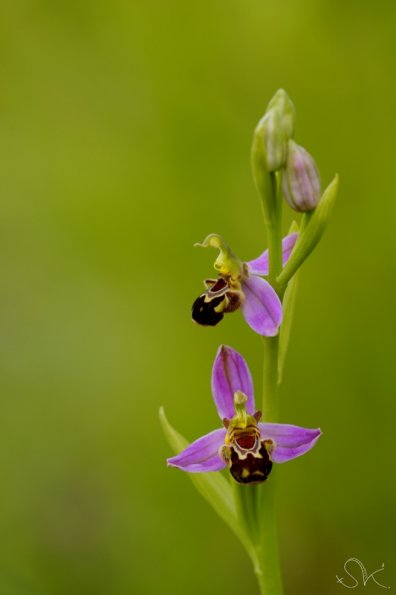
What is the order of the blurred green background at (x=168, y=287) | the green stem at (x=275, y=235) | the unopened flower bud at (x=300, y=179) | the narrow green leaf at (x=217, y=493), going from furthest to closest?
the blurred green background at (x=168, y=287) < the narrow green leaf at (x=217, y=493) < the green stem at (x=275, y=235) < the unopened flower bud at (x=300, y=179)

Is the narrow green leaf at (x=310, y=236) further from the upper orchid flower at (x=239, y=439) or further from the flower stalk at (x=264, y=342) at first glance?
the upper orchid flower at (x=239, y=439)

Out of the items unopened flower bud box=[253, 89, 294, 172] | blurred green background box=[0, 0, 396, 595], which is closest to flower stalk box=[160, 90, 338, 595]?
unopened flower bud box=[253, 89, 294, 172]

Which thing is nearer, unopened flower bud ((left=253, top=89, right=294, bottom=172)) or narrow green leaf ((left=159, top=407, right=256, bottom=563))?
unopened flower bud ((left=253, top=89, right=294, bottom=172))

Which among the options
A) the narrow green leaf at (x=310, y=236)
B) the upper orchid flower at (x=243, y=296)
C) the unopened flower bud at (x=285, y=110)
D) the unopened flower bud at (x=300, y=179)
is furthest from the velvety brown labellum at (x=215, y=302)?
the unopened flower bud at (x=285, y=110)

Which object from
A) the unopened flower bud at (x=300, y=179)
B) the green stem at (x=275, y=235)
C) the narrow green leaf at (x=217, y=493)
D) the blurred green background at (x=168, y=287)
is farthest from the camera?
the blurred green background at (x=168, y=287)

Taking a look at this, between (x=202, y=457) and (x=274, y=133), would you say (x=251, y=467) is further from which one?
(x=274, y=133)

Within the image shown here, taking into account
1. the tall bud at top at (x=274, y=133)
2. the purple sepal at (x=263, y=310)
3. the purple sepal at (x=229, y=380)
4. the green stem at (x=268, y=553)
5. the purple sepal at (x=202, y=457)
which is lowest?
the green stem at (x=268, y=553)

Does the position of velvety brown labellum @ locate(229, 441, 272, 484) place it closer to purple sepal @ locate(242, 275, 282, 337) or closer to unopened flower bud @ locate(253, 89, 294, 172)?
purple sepal @ locate(242, 275, 282, 337)

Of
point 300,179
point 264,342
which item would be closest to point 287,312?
point 264,342
